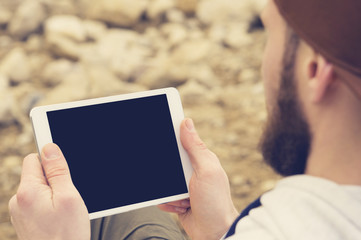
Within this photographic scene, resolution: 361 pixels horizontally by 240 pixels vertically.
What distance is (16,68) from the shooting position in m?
3.96

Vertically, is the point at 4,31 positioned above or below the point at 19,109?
above

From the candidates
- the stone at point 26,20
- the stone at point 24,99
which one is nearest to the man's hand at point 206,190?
the stone at point 24,99

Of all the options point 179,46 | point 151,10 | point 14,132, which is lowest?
point 14,132

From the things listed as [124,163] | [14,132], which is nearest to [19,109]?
[14,132]

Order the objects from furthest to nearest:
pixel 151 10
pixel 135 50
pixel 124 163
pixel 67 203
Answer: pixel 151 10, pixel 135 50, pixel 124 163, pixel 67 203

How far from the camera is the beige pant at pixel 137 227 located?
1.42 metres

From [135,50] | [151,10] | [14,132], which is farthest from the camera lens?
[151,10]

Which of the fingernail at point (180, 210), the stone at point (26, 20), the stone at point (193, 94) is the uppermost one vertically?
the stone at point (26, 20)

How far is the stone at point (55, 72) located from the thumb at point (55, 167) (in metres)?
2.82

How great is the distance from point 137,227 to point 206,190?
288 mm

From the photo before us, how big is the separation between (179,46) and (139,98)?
10.2 ft

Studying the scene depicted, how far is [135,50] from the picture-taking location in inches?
168

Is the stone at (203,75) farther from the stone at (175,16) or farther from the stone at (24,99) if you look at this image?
the stone at (24,99)

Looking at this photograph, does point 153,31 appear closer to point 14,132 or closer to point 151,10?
point 151,10
